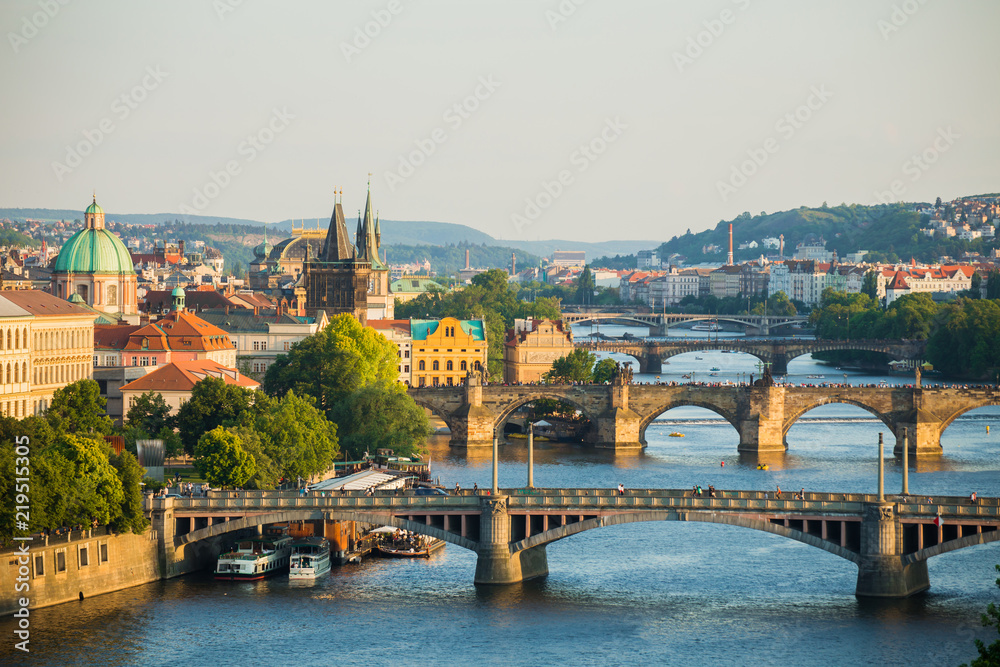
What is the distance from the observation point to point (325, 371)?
9538 cm

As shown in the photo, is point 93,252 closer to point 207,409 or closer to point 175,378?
point 175,378

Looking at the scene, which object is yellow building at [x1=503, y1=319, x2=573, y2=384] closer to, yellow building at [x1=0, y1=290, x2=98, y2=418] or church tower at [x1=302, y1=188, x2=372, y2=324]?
church tower at [x1=302, y1=188, x2=372, y2=324]

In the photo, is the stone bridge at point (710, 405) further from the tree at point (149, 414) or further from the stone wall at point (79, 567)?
the stone wall at point (79, 567)

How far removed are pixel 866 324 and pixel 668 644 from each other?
13035cm

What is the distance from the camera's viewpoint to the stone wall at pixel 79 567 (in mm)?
52312

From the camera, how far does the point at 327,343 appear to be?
323 feet

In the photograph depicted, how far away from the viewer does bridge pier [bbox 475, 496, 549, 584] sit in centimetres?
Answer: 5719

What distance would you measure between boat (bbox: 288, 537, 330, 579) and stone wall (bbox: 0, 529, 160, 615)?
15.4 ft

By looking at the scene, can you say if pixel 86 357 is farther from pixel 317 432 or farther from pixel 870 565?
pixel 870 565

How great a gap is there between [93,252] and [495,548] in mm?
63267

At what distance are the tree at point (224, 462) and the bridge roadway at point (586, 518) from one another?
19.6 ft

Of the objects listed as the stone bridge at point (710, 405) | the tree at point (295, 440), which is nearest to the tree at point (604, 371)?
the stone bridge at point (710, 405)

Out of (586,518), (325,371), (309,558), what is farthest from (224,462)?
(325,371)

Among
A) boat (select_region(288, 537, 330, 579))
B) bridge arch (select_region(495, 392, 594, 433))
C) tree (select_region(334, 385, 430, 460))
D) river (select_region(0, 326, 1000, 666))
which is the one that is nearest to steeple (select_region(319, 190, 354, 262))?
bridge arch (select_region(495, 392, 594, 433))
